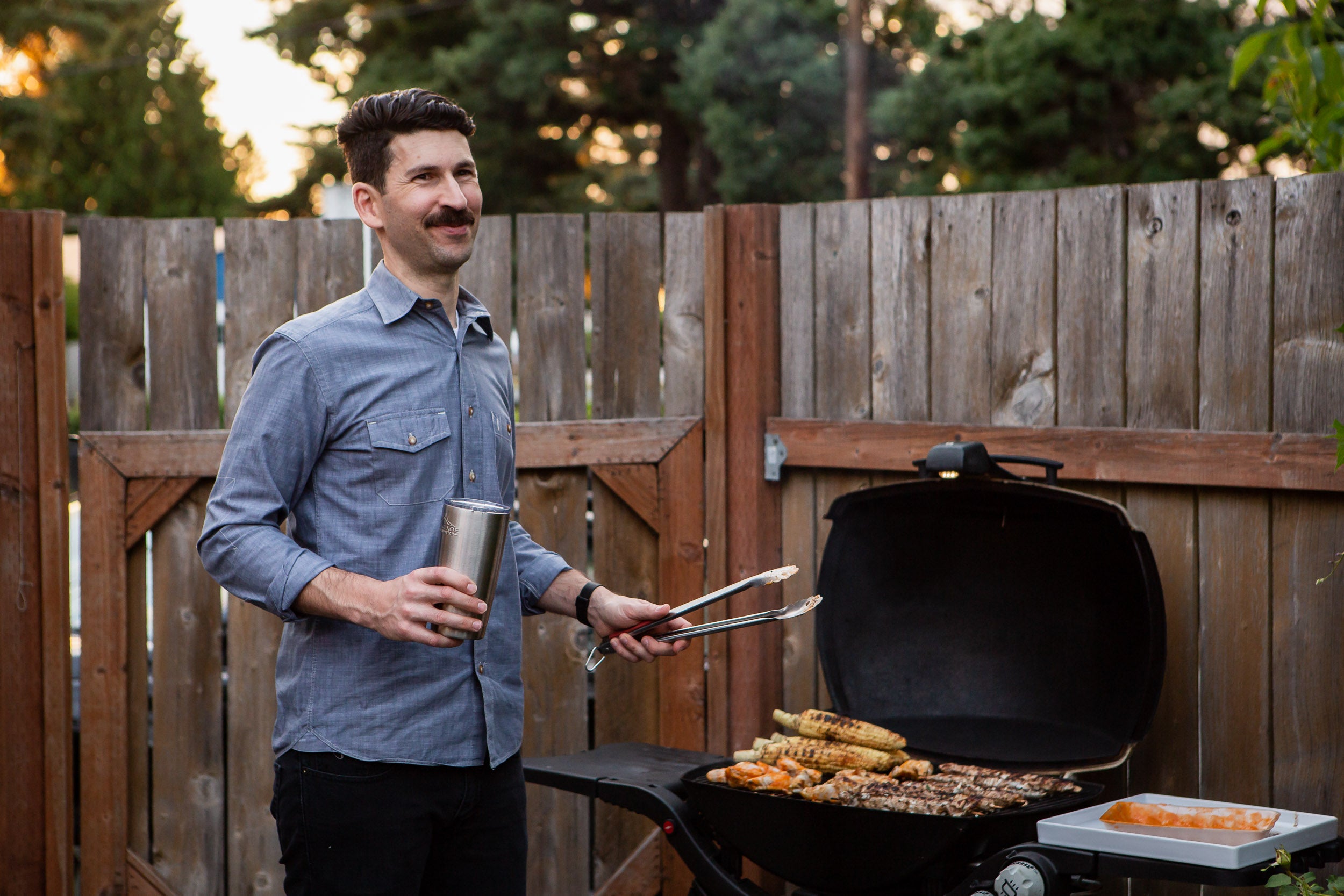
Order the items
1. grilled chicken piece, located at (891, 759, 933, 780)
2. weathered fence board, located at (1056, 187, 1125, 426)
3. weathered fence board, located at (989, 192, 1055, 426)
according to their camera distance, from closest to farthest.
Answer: grilled chicken piece, located at (891, 759, 933, 780) < weathered fence board, located at (1056, 187, 1125, 426) < weathered fence board, located at (989, 192, 1055, 426)

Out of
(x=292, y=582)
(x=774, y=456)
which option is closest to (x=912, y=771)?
(x=774, y=456)

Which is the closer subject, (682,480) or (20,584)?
(20,584)

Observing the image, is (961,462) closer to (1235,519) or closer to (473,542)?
(1235,519)

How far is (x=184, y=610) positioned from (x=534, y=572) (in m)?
1.38

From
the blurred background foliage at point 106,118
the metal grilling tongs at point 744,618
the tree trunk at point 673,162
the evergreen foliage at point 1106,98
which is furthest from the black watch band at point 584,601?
the blurred background foliage at point 106,118

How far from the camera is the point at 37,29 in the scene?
2462 cm

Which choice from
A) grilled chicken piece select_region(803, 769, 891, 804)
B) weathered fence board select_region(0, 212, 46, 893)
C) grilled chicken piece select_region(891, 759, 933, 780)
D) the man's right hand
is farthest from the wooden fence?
the man's right hand

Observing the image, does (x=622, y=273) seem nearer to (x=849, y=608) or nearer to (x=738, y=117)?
(x=849, y=608)

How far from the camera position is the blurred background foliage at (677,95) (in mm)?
13344

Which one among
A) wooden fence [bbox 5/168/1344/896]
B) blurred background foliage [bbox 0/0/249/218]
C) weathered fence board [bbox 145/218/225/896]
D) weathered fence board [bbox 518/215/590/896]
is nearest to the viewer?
wooden fence [bbox 5/168/1344/896]

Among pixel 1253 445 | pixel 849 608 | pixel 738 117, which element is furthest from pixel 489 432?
pixel 738 117

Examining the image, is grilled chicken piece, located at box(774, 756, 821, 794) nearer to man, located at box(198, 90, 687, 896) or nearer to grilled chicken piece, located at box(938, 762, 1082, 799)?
grilled chicken piece, located at box(938, 762, 1082, 799)

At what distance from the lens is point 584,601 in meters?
2.28

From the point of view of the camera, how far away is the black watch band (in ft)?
7.47
